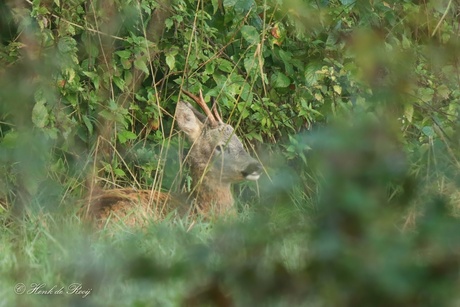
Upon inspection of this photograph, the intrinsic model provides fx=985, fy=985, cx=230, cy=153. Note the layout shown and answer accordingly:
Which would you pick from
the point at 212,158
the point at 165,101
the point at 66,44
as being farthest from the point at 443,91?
Answer: the point at 66,44

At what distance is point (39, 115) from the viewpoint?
5852mm

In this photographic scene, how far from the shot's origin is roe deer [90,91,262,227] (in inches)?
213

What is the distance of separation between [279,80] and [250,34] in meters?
0.73

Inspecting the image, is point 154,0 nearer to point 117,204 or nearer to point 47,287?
point 117,204

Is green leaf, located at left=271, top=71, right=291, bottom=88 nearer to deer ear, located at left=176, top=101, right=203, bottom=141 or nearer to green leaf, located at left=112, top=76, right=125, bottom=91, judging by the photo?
deer ear, located at left=176, top=101, right=203, bottom=141

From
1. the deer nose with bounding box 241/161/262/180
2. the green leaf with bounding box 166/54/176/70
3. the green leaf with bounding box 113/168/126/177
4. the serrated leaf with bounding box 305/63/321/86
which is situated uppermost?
the green leaf with bounding box 166/54/176/70

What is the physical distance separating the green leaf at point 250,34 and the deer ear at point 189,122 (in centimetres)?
59

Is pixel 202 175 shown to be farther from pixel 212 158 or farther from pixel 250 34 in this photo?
pixel 250 34

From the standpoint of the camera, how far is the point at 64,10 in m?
6.33

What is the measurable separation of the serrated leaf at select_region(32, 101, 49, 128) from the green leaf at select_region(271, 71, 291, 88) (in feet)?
6.23

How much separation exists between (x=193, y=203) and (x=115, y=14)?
4.57 feet

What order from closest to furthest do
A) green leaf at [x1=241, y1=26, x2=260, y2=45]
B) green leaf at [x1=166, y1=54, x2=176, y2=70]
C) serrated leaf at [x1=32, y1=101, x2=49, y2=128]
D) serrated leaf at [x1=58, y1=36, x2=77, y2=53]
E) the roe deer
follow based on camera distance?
the roe deer
serrated leaf at [x1=32, y1=101, x2=49, y2=128]
serrated leaf at [x1=58, y1=36, x2=77, y2=53]
green leaf at [x1=241, y1=26, x2=260, y2=45]
green leaf at [x1=166, y1=54, x2=176, y2=70]

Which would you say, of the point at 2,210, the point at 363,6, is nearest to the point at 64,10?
the point at 2,210

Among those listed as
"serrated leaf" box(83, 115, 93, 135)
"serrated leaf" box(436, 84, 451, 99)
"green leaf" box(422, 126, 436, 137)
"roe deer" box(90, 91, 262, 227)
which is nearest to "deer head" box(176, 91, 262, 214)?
"roe deer" box(90, 91, 262, 227)
